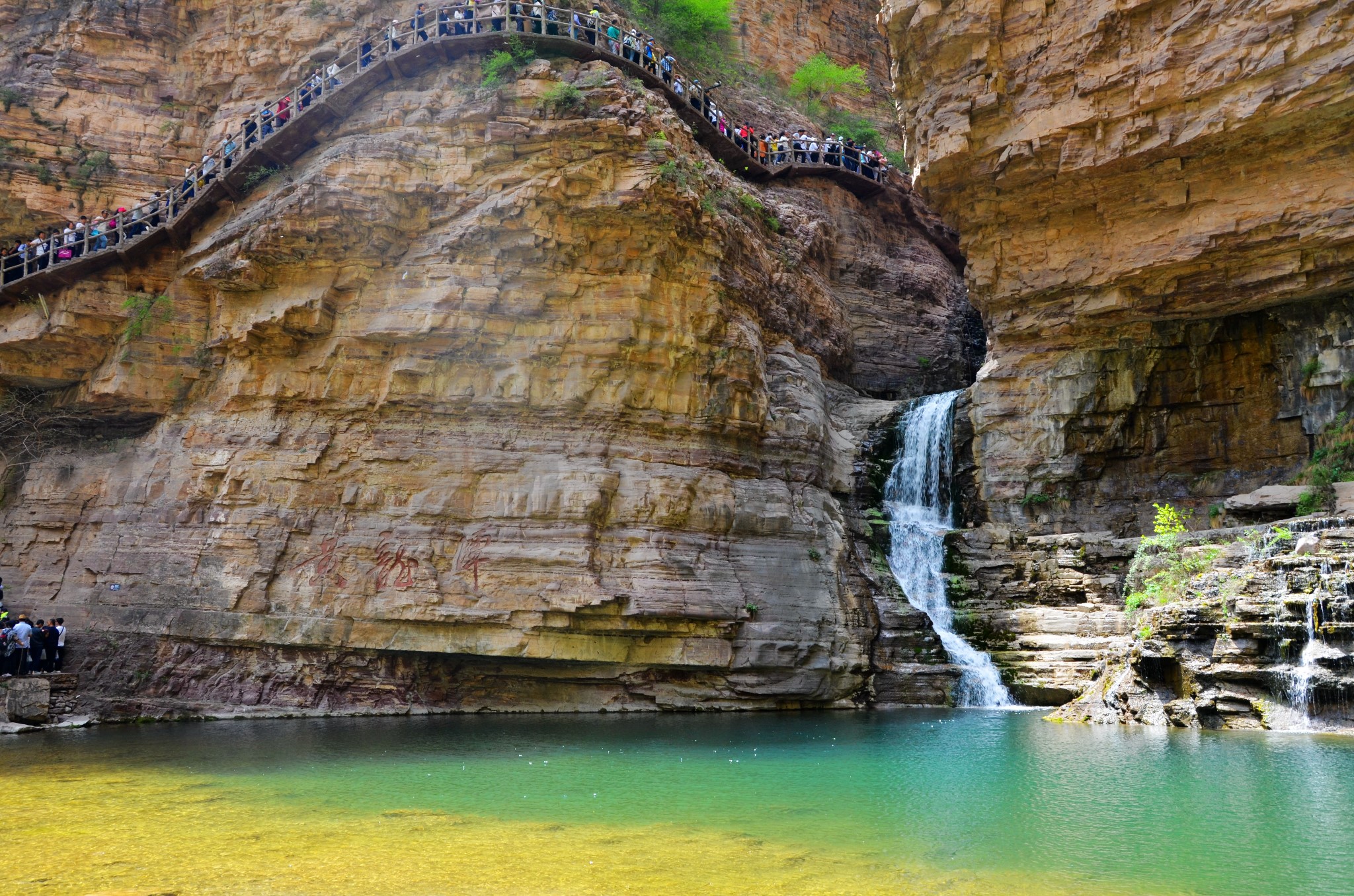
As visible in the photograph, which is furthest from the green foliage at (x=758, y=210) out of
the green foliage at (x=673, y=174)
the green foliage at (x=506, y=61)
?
the green foliage at (x=506, y=61)

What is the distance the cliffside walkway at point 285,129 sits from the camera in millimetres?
23484

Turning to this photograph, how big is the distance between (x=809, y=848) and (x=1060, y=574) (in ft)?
55.4

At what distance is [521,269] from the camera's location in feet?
75.2

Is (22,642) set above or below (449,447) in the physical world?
below

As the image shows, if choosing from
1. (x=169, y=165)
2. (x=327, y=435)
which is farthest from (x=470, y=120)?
(x=169, y=165)

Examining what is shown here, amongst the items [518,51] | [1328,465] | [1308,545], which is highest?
[518,51]

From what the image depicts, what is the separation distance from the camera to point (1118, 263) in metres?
25.8

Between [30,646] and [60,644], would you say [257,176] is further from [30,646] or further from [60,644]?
[30,646]

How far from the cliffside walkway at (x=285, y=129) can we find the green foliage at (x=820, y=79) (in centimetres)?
1942

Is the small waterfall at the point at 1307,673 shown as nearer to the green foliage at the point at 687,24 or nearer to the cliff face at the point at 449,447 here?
the cliff face at the point at 449,447

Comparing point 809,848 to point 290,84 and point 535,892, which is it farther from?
point 290,84

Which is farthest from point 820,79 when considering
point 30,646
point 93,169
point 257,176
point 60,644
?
point 30,646

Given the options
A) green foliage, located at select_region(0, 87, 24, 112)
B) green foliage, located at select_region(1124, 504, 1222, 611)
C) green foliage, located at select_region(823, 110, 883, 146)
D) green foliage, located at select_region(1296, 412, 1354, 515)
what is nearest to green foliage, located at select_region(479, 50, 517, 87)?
green foliage, located at select_region(0, 87, 24, 112)

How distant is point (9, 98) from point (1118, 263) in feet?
103
